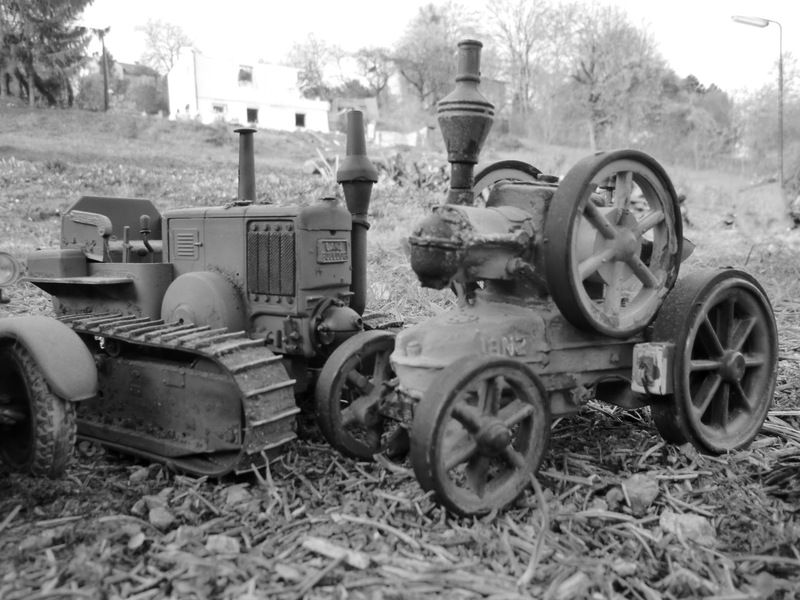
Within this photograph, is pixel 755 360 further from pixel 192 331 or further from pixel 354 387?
pixel 192 331

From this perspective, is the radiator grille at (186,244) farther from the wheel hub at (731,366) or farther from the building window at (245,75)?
the building window at (245,75)

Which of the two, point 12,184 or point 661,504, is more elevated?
point 12,184

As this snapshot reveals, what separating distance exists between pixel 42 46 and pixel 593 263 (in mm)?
26188

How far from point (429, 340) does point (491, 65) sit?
1382 inches

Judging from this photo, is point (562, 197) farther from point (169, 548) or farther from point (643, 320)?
point (169, 548)

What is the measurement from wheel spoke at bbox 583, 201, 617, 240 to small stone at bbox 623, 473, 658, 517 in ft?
4.25

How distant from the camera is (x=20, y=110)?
27.4 meters

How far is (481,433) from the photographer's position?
3400 mm

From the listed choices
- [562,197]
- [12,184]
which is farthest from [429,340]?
[12,184]

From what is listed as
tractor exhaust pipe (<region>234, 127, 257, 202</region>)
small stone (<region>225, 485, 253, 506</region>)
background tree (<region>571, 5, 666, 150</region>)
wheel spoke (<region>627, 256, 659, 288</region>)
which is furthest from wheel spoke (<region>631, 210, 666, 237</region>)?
background tree (<region>571, 5, 666, 150</region>)

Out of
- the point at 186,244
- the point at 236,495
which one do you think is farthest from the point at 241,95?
the point at 236,495

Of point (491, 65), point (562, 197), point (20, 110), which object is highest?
point (491, 65)

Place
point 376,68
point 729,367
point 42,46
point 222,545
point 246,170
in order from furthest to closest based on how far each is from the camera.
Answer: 1. point 376,68
2. point 42,46
3. point 246,170
4. point 729,367
5. point 222,545

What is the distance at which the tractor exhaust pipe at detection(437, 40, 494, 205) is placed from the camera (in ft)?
13.0
